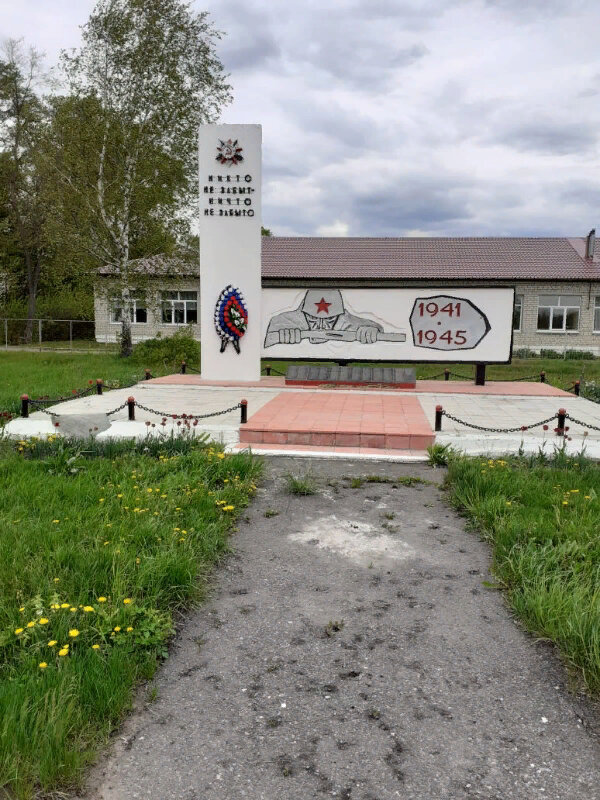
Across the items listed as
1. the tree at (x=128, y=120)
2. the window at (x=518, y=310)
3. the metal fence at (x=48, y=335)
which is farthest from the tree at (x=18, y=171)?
the window at (x=518, y=310)

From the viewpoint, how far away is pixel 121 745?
2682mm

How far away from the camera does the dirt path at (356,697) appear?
2.51 m

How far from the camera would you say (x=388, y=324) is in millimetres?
15984

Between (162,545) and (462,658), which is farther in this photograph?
(162,545)

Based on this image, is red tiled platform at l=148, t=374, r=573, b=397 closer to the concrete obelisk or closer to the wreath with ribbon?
the concrete obelisk

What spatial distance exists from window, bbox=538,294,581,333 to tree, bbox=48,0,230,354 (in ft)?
61.4

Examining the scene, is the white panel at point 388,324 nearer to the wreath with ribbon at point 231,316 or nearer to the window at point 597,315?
the wreath with ribbon at point 231,316

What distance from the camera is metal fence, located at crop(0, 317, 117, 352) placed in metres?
32.1

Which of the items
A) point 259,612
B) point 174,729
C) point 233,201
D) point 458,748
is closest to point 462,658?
point 458,748

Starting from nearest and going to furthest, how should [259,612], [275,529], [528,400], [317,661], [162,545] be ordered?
[317,661]
[259,612]
[162,545]
[275,529]
[528,400]

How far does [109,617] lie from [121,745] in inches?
33.4

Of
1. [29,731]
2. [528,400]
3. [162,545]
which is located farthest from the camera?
[528,400]

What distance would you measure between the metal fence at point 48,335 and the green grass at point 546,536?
2667 centimetres

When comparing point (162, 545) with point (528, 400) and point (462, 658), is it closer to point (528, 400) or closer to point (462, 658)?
point (462, 658)
